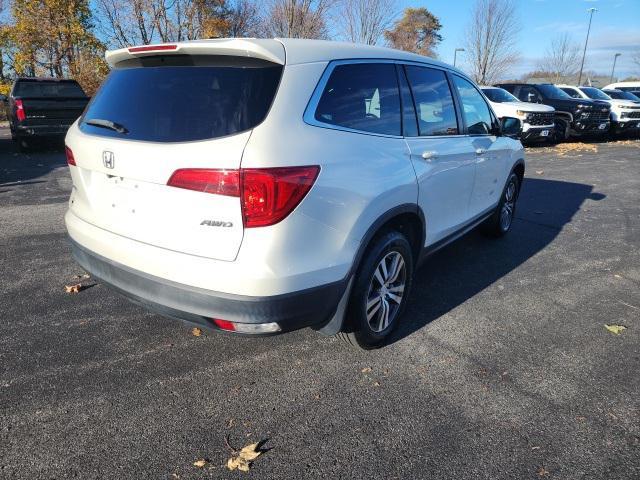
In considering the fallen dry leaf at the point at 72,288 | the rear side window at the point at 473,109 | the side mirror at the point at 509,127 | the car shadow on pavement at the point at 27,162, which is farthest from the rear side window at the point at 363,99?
the car shadow on pavement at the point at 27,162

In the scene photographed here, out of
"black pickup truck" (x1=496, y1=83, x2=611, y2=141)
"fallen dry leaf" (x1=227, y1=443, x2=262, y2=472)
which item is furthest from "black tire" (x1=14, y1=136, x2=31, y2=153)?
"black pickup truck" (x1=496, y1=83, x2=611, y2=141)

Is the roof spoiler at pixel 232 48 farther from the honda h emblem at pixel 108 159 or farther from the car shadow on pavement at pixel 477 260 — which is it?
the car shadow on pavement at pixel 477 260

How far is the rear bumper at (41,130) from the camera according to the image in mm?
10414

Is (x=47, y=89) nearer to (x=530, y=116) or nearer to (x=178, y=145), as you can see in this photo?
(x=178, y=145)

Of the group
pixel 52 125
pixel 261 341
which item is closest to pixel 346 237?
pixel 261 341

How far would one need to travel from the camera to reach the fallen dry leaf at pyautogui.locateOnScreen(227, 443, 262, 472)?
2133mm

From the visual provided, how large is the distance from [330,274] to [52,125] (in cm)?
1069

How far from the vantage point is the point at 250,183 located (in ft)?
6.84

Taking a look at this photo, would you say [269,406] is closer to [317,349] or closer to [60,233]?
[317,349]

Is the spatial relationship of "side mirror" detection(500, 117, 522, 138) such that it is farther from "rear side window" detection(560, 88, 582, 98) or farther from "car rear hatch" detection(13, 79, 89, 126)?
"rear side window" detection(560, 88, 582, 98)

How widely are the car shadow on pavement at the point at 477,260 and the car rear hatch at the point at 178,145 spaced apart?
171 cm

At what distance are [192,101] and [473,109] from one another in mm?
2925

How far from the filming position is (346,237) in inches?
97.0

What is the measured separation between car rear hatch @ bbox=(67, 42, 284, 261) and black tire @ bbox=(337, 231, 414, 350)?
899 mm
